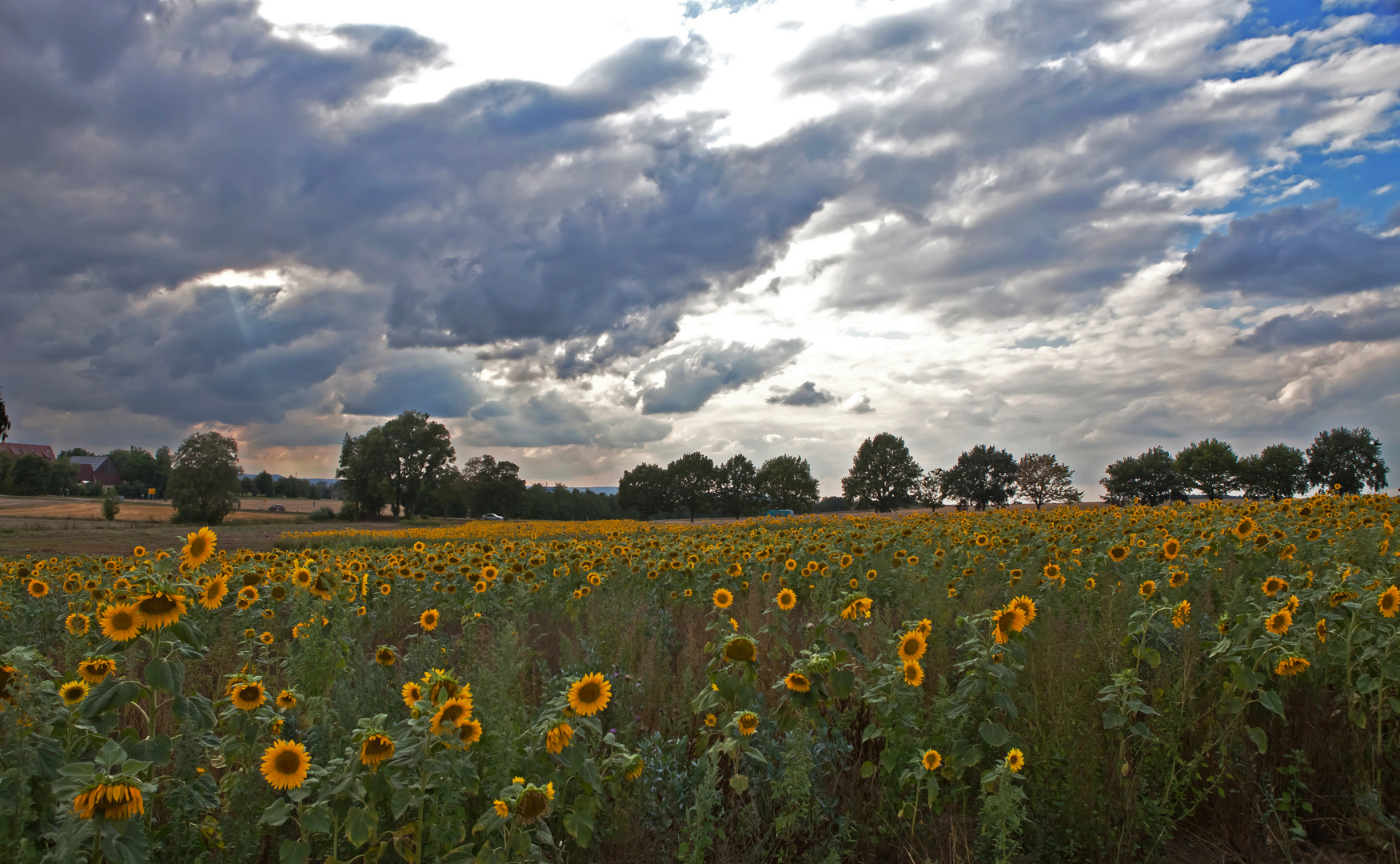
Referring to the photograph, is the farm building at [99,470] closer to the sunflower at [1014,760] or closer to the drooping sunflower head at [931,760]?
the drooping sunflower head at [931,760]

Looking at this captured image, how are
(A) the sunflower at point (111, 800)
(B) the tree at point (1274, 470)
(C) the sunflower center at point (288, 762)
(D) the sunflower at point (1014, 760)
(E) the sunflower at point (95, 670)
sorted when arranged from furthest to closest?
1. (B) the tree at point (1274, 470)
2. (E) the sunflower at point (95, 670)
3. (D) the sunflower at point (1014, 760)
4. (C) the sunflower center at point (288, 762)
5. (A) the sunflower at point (111, 800)

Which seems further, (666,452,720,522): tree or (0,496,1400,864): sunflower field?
(666,452,720,522): tree

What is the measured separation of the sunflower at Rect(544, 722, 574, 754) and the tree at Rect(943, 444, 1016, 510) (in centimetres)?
10854

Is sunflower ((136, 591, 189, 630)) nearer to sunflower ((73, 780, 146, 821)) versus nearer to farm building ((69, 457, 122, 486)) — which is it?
sunflower ((73, 780, 146, 821))

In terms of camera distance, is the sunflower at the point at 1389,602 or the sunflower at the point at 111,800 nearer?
the sunflower at the point at 111,800

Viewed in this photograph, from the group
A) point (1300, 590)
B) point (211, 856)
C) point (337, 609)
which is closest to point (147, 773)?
point (211, 856)

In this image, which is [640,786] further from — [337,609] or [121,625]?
[337,609]

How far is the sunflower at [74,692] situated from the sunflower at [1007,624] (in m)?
4.53

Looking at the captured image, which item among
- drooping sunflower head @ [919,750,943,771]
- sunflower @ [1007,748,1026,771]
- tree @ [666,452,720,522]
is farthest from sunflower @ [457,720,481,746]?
tree @ [666,452,720,522]

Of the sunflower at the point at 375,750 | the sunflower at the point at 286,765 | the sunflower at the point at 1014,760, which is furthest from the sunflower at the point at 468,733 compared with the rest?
the sunflower at the point at 1014,760

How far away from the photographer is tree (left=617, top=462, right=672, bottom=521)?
10875cm

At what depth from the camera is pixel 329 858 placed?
2812 millimetres

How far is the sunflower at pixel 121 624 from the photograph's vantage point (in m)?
3.06

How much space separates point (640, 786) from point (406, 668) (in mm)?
2405
